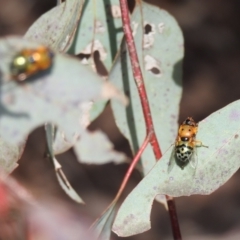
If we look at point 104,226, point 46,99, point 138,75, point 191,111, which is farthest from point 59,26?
point 191,111

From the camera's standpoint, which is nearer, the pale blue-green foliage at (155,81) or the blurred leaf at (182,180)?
the blurred leaf at (182,180)

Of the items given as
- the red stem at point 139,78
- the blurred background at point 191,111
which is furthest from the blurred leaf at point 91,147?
the blurred background at point 191,111

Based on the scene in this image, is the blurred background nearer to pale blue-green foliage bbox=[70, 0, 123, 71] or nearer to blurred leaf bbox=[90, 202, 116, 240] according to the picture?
pale blue-green foliage bbox=[70, 0, 123, 71]

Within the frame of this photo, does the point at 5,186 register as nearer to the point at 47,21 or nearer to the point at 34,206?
the point at 34,206

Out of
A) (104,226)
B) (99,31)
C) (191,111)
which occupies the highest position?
(99,31)

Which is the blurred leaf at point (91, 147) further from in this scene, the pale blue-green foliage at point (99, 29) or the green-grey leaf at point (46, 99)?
the pale blue-green foliage at point (99, 29)

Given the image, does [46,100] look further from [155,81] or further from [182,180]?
[155,81]

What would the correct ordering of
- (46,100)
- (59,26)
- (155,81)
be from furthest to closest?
(155,81) → (59,26) → (46,100)
